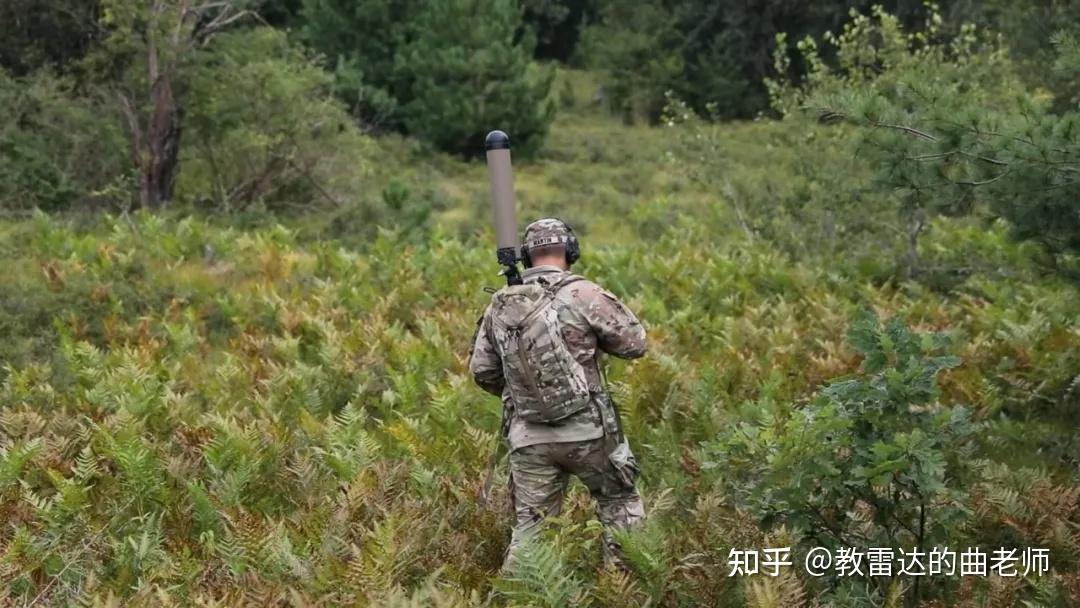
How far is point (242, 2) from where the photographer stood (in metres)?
17.3

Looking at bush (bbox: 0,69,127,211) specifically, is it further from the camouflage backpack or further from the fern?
the fern

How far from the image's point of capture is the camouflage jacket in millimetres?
4855

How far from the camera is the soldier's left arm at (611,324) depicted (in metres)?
4.89

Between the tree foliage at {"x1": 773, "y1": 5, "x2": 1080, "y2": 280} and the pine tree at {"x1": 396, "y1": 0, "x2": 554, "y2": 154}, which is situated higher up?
the tree foliage at {"x1": 773, "y1": 5, "x2": 1080, "y2": 280}

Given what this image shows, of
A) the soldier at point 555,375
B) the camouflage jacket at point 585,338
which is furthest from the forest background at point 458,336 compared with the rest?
the camouflage jacket at point 585,338

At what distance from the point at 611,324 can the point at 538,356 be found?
411mm

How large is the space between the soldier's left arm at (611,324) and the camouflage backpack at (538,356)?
15cm

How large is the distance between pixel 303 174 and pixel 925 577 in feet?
51.6

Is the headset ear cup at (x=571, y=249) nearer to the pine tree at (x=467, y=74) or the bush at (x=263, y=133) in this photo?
the bush at (x=263, y=133)

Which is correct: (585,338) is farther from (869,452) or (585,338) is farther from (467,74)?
(467,74)

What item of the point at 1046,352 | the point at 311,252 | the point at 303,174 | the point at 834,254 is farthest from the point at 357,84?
the point at 1046,352

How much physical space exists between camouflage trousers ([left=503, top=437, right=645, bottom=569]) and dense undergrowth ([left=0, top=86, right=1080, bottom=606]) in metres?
0.14

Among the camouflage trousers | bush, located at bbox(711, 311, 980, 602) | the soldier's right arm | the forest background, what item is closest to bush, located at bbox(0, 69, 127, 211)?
the forest background

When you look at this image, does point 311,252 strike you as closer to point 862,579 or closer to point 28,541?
point 28,541
